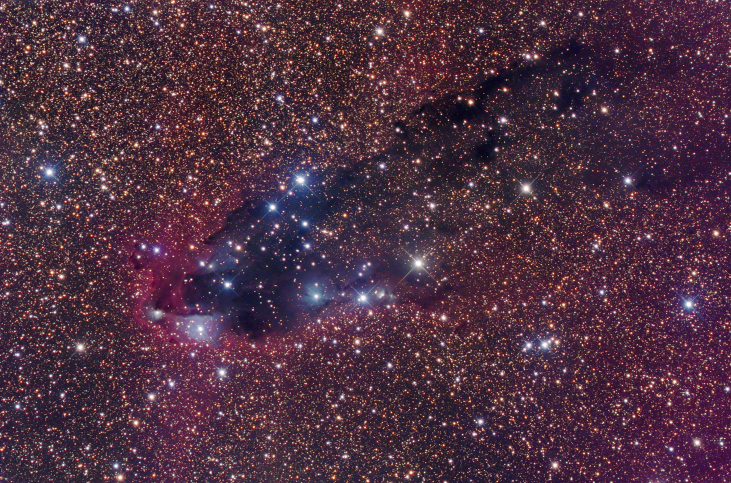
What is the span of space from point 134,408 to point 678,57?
1272 mm

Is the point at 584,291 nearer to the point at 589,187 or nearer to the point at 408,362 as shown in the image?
the point at 589,187

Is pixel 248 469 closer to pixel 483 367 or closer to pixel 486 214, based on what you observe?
pixel 483 367

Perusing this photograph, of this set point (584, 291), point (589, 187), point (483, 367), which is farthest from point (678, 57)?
point (483, 367)

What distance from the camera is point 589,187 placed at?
658mm

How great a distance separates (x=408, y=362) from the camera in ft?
2.06

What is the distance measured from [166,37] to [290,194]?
1.22 feet

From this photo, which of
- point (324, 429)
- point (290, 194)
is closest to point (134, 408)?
point (324, 429)

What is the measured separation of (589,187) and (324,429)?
0.70 m

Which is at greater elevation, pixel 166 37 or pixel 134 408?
pixel 166 37

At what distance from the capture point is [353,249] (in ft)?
2.06

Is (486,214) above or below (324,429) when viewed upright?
above

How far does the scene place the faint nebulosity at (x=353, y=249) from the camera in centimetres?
61

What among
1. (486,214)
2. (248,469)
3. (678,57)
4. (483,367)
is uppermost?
(678,57)

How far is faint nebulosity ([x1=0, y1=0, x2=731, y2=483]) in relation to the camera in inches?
24.0
